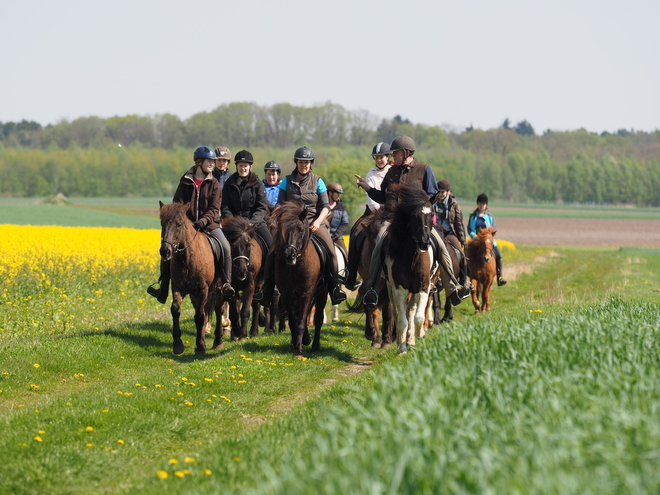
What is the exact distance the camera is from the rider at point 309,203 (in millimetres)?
11977

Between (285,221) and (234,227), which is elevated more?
(285,221)

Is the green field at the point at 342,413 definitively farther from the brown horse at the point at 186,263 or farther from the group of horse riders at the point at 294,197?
the group of horse riders at the point at 294,197

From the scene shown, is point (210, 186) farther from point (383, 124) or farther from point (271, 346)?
point (383, 124)

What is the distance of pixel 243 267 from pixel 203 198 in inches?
53.3

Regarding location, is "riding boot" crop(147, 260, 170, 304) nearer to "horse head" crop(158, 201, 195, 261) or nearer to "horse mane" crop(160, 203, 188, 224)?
"horse head" crop(158, 201, 195, 261)

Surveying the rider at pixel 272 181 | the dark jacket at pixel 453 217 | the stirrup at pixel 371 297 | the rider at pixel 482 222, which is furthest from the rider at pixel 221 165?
the rider at pixel 482 222

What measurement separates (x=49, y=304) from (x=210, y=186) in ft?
18.0

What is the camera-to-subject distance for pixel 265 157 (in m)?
114

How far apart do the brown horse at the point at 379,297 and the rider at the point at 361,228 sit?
0.25 feet

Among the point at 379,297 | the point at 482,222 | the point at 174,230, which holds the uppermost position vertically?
the point at 174,230

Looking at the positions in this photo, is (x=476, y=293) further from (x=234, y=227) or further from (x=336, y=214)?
(x=234, y=227)

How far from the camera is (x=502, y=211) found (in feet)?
354

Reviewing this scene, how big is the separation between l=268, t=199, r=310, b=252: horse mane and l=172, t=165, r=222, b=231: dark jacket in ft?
3.71

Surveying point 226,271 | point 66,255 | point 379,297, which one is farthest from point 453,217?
point 66,255
